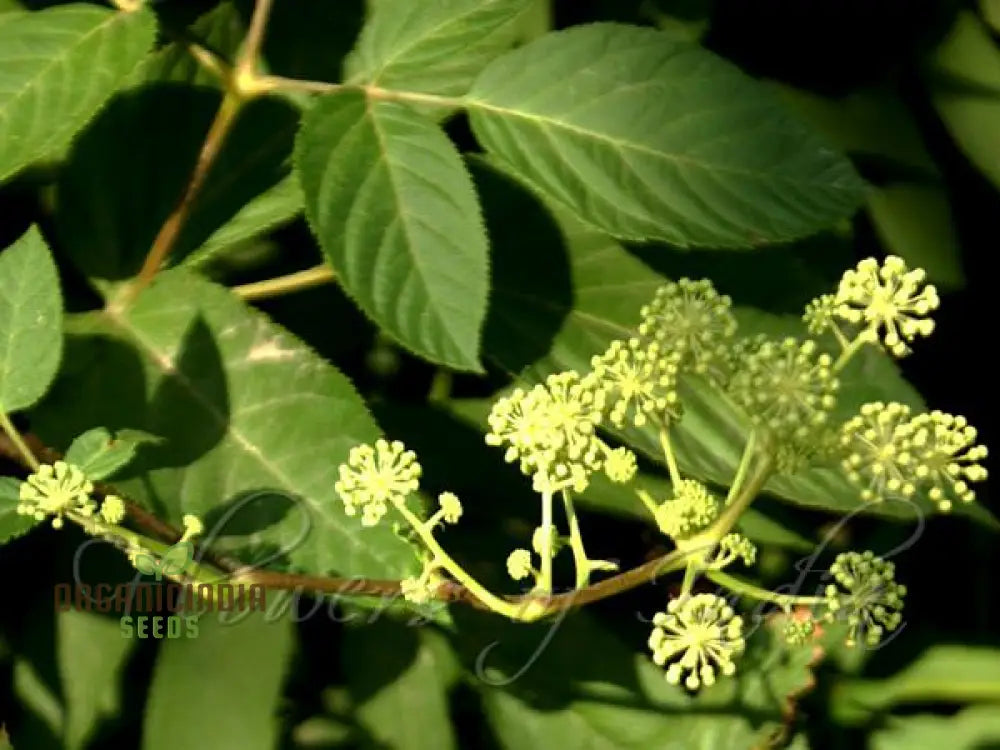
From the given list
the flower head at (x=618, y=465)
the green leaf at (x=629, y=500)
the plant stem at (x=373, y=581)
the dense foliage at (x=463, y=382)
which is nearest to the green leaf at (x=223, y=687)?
the dense foliage at (x=463, y=382)

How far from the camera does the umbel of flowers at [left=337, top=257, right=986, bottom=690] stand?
0.78 m

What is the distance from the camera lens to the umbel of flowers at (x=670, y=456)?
0.78 metres

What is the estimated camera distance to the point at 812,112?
135 cm

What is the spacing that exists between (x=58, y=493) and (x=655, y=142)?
1.59 feet

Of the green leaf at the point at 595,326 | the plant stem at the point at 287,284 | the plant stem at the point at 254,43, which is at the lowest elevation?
the green leaf at the point at 595,326

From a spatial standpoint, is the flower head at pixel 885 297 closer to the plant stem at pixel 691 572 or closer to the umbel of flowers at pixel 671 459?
the umbel of flowers at pixel 671 459

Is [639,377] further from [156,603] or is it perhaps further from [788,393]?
[156,603]

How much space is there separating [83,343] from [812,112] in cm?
75

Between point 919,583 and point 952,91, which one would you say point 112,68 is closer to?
point 952,91

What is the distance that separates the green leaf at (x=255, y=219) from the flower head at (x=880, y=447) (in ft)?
1.54

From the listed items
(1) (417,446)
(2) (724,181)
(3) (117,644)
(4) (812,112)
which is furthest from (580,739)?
(4) (812,112)

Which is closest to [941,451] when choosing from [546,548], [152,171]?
[546,548]

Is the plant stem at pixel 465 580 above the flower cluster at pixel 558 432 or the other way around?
the other way around

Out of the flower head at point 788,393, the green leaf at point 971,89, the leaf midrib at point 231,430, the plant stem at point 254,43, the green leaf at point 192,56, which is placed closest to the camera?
the flower head at point 788,393
